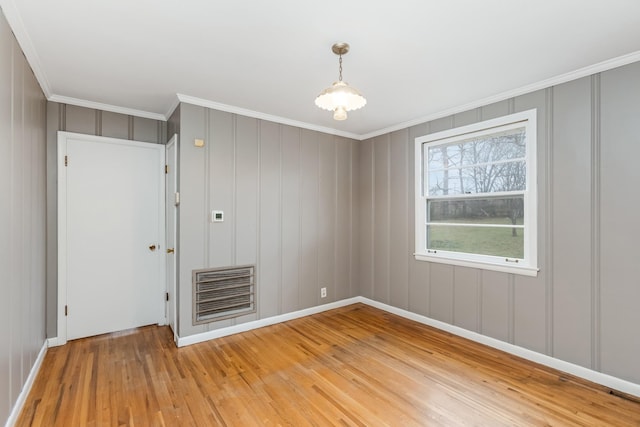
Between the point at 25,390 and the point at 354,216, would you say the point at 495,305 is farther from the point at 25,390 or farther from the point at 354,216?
the point at 25,390

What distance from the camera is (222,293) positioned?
334cm

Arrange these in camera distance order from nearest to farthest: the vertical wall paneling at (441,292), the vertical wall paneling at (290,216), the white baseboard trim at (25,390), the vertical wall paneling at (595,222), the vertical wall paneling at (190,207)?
1. the white baseboard trim at (25,390)
2. the vertical wall paneling at (595,222)
3. the vertical wall paneling at (190,207)
4. the vertical wall paneling at (441,292)
5. the vertical wall paneling at (290,216)

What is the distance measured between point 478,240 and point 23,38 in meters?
4.09

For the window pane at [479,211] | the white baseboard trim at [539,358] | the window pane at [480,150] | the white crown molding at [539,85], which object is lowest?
the white baseboard trim at [539,358]

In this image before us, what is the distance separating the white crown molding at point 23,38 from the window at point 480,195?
3553mm

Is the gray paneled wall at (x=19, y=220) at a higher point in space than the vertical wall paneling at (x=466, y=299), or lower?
higher

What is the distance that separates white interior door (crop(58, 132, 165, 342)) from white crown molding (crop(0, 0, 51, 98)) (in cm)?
68

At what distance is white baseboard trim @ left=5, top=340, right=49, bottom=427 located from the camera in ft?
6.20

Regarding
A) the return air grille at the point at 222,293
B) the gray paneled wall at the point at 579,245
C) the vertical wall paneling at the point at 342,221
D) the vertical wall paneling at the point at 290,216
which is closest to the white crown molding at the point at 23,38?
the return air grille at the point at 222,293

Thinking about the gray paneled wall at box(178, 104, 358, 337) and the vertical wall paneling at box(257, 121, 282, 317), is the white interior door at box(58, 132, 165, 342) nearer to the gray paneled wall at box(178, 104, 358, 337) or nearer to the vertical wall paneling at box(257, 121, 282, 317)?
the gray paneled wall at box(178, 104, 358, 337)

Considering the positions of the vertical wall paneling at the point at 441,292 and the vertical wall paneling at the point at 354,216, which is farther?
the vertical wall paneling at the point at 354,216

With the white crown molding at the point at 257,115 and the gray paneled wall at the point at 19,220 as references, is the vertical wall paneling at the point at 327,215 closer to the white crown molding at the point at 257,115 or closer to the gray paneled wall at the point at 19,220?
the white crown molding at the point at 257,115

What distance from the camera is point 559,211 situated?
8.64 feet

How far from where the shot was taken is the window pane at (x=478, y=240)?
297 centimetres
